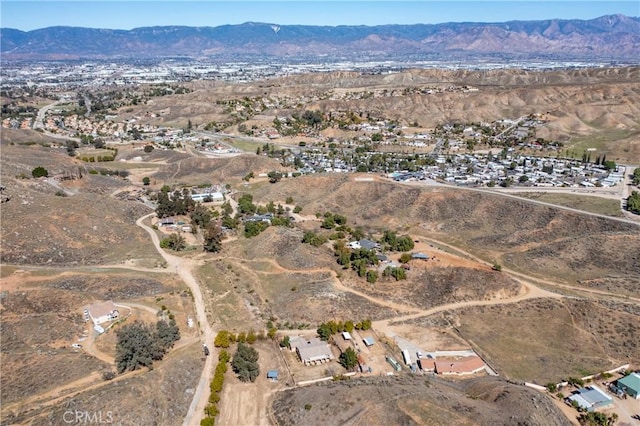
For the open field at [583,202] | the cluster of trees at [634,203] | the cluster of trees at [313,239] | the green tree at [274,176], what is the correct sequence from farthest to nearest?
the green tree at [274,176], the open field at [583,202], the cluster of trees at [634,203], the cluster of trees at [313,239]

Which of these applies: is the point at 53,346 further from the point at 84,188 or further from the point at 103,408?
the point at 84,188

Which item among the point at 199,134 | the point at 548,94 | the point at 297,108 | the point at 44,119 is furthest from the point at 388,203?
the point at 44,119

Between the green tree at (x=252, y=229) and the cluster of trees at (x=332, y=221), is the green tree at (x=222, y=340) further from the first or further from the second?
the cluster of trees at (x=332, y=221)

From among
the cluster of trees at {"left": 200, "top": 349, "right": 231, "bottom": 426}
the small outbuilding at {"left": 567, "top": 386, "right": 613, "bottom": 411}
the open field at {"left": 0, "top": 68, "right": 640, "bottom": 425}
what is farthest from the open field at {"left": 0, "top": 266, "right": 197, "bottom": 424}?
the small outbuilding at {"left": 567, "top": 386, "right": 613, "bottom": 411}

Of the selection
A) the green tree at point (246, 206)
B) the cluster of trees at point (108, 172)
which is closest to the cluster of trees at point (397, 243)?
the green tree at point (246, 206)

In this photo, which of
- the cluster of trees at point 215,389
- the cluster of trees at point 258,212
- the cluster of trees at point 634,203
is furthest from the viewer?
the cluster of trees at point 258,212

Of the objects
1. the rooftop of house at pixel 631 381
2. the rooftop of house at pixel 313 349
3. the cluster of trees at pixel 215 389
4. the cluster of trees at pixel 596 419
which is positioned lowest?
the cluster of trees at pixel 596 419

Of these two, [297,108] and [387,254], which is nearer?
[387,254]
